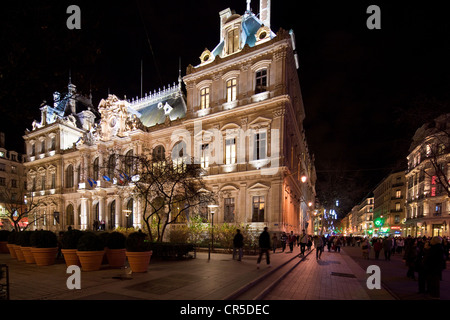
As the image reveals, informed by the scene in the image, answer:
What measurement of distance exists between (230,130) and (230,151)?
2119mm

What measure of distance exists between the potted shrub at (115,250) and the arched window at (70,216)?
36465 mm

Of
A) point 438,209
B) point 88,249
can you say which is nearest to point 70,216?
point 88,249

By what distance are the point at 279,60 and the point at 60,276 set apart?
902 inches

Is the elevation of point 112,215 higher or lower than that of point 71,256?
lower

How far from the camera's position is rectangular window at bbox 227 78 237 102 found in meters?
26.9

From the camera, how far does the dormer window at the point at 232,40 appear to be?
89.9 feet

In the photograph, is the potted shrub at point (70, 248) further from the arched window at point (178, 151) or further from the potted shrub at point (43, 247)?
the arched window at point (178, 151)

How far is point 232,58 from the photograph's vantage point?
2659cm

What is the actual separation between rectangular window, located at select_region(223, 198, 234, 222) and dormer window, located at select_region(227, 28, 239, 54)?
1561cm

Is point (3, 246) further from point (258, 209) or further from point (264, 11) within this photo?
point (264, 11)

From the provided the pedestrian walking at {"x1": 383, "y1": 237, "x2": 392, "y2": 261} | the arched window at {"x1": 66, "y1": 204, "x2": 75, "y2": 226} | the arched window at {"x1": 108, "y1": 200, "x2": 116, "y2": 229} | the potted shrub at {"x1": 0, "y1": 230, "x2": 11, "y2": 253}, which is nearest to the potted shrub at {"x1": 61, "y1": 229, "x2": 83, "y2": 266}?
the potted shrub at {"x1": 0, "y1": 230, "x2": 11, "y2": 253}

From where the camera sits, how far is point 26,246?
38.5 feet

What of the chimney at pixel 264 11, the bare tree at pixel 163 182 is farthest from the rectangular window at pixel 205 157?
the chimney at pixel 264 11
